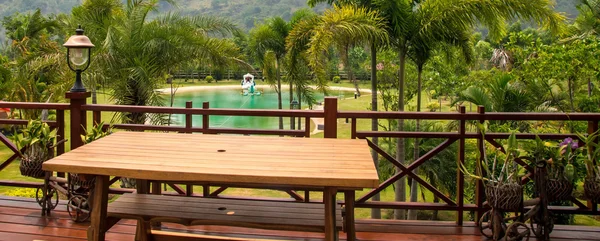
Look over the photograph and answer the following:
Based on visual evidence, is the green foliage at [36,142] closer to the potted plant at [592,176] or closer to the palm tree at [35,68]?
the potted plant at [592,176]

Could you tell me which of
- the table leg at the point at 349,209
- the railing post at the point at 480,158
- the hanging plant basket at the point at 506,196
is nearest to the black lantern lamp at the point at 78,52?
the table leg at the point at 349,209

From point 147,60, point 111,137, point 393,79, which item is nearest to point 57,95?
point 147,60

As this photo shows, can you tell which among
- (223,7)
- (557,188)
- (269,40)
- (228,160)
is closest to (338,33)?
(557,188)

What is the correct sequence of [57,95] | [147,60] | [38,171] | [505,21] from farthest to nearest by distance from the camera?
[57,95] → [147,60] → [505,21] → [38,171]

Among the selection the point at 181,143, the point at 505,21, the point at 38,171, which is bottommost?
the point at 38,171

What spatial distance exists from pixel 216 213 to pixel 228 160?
1.00 ft

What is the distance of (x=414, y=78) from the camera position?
1681 cm

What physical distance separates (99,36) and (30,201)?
7082 mm

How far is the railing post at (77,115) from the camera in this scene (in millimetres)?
3998

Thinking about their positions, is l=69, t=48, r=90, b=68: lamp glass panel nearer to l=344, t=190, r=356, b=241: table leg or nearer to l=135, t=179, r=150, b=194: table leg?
l=135, t=179, r=150, b=194: table leg

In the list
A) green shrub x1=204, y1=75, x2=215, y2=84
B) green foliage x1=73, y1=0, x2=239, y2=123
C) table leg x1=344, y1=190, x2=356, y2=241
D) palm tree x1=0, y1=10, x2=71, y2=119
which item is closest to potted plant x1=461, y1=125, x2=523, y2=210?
table leg x1=344, y1=190, x2=356, y2=241

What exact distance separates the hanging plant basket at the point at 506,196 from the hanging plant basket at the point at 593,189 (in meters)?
0.53

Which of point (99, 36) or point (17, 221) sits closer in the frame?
point (17, 221)

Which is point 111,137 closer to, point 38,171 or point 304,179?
point 38,171
